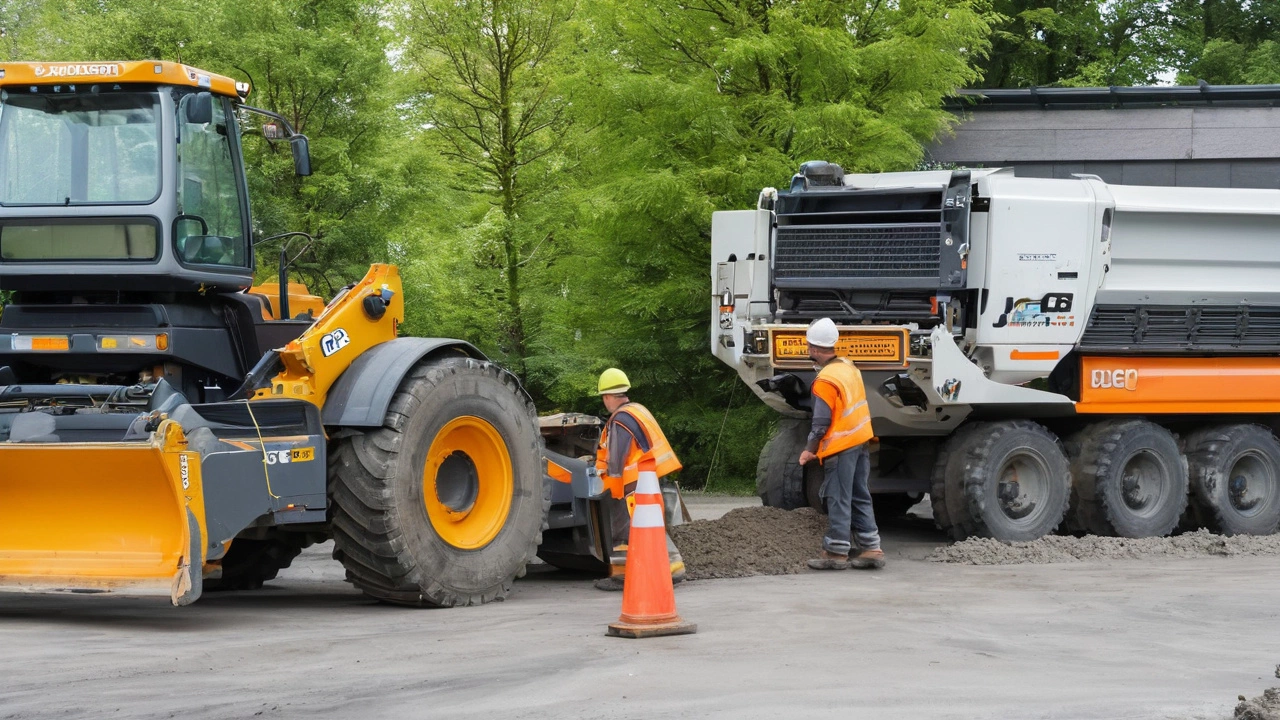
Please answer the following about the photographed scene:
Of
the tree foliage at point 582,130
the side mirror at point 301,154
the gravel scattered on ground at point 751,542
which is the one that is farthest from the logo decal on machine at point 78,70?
the tree foliage at point 582,130

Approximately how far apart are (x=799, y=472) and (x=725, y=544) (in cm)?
185

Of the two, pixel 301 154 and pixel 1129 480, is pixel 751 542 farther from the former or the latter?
pixel 301 154

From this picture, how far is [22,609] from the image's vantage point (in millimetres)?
7656

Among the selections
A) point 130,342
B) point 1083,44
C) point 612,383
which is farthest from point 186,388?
point 1083,44

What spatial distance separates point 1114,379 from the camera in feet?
35.9

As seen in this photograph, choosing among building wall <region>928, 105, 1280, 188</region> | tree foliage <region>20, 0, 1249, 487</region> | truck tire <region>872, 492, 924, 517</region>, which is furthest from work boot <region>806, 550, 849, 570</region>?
building wall <region>928, 105, 1280, 188</region>

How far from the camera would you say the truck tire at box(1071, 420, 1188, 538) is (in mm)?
10914

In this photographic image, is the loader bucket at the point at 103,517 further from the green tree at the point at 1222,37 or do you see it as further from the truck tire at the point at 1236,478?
the green tree at the point at 1222,37

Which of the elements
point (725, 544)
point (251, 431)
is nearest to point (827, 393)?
point (725, 544)

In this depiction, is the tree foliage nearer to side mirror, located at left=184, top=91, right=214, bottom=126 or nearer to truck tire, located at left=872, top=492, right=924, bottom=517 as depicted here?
truck tire, located at left=872, top=492, right=924, bottom=517

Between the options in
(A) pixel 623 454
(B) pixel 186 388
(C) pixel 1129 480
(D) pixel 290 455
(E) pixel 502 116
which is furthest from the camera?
(E) pixel 502 116

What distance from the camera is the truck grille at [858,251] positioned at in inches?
405

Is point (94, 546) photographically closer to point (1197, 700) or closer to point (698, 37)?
point (1197, 700)

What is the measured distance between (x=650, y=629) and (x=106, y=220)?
351cm
